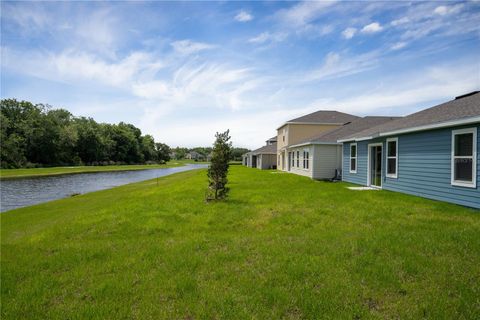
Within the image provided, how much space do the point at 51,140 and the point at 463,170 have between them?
73.6 meters

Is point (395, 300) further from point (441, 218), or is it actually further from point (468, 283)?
point (441, 218)

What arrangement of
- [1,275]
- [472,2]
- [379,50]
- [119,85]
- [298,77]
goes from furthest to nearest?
[298,77], [119,85], [379,50], [472,2], [1,275]

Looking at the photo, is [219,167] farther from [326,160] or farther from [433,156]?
[326,160]

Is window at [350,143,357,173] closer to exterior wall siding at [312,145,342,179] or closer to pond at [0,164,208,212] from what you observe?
exterior wall siding at [312,145,342,179]

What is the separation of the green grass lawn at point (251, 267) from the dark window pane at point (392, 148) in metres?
5.68

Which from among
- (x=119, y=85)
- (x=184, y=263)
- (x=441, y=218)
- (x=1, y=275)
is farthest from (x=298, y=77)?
(x=1, y=275)

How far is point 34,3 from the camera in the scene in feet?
31.6

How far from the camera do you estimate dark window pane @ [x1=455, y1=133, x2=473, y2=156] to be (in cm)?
926

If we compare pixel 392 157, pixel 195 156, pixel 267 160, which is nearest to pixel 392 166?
pixel 392 157

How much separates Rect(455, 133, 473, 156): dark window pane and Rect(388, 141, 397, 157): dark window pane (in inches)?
151

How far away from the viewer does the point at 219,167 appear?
11484mm

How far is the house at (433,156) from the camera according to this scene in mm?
9148

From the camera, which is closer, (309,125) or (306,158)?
(306,158)

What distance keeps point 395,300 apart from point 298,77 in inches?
703
